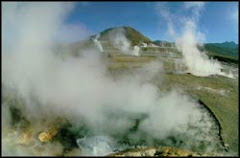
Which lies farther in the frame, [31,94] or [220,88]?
[220,88]

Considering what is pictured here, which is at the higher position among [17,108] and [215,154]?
[17,108]

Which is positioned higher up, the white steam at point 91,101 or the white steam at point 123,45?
the white steam at point 123,45

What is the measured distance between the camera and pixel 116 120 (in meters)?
33.0

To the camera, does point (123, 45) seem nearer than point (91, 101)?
No

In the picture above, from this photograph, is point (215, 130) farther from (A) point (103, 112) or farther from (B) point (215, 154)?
(A) point (103, 112)

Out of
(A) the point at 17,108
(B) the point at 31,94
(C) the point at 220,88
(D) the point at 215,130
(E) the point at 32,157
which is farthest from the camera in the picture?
(C) the point at 220,88

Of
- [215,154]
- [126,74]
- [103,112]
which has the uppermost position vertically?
[126,74]

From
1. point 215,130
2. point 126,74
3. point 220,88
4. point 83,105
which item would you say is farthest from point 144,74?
point 215,130

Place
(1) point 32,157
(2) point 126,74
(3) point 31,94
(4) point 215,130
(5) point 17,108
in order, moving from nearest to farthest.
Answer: (1) point 32,157 → (4) point 215,130 → (5) point 17,108 → (3) point 31,94 → (2) point 126,74

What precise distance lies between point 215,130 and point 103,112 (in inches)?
397

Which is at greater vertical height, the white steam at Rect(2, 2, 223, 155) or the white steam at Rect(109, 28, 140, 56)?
the white steam at Rect(109, 28, 140, 56)

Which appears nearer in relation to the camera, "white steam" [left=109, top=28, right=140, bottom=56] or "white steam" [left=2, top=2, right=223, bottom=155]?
"white steam" [left=2, top=2, right=223, bottom=155]

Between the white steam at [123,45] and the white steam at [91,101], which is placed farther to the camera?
the white steam at [123,45]

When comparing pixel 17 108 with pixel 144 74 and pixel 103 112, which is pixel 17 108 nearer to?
pixel 103 112
